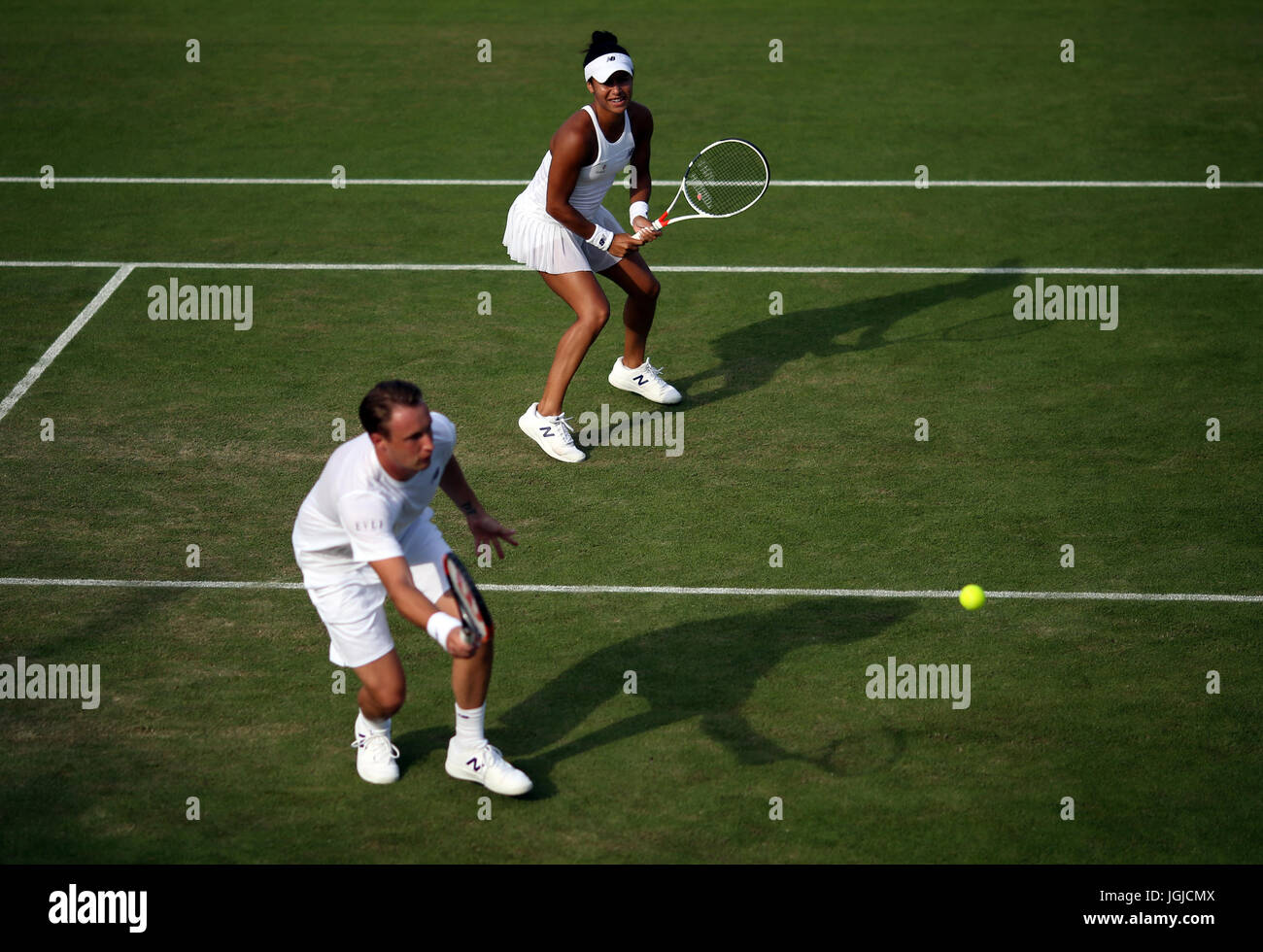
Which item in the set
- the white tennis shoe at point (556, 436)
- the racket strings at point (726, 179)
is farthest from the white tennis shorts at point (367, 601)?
the racket strings at point (726, 179)

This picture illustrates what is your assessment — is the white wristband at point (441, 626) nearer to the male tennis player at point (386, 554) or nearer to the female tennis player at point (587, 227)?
the male tennis player at point (386, 554)

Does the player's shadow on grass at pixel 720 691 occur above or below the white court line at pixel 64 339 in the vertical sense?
below

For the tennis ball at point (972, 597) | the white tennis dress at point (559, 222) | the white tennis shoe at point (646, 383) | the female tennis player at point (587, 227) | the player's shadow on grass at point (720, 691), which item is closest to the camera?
the player's shadow on grass at point (720, 691)

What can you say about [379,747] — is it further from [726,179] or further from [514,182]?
[514,182]

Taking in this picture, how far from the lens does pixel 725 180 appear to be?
32.4ft

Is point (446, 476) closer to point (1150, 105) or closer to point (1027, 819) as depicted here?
point (1027, 819)

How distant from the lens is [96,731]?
666 cm

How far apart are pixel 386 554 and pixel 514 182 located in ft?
30.5

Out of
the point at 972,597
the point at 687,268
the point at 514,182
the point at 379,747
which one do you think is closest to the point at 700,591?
the point at 972,597

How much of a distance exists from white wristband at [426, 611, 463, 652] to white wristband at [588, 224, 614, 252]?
166 inches

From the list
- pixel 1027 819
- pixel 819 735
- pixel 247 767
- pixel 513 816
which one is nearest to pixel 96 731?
pixel 247 767

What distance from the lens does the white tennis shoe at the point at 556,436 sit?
929 centimetres

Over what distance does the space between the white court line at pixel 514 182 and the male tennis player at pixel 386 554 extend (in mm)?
8412
